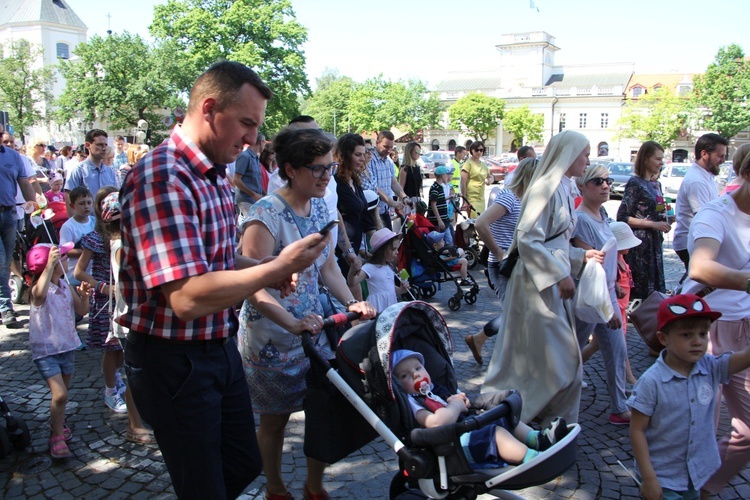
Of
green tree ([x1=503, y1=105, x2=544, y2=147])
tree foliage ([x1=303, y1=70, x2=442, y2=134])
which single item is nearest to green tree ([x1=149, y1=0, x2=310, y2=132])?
tree foliage ([x1=303, y1=70, x2=442, y2=134])

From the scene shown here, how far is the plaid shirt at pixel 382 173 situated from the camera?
8.48 meters

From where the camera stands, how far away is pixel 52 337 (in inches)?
159

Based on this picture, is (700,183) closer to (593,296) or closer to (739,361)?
(593,296)

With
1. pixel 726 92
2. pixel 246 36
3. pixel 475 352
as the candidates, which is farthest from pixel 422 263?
pixel 726 92

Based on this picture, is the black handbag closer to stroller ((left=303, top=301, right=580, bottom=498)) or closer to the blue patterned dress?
stroller ((left=303, top=301, right=580, bottom=498))

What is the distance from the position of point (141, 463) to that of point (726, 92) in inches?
3047

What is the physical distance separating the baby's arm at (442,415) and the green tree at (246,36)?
47.8 meters

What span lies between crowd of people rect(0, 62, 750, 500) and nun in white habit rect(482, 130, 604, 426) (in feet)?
0.04

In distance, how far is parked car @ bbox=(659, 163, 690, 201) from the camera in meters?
22.5

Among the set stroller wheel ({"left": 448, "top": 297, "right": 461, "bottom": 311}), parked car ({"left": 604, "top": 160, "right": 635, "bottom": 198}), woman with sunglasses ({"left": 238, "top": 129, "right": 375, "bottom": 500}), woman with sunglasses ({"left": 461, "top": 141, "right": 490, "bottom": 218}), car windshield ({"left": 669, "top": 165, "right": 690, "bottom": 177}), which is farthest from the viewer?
parked car ({"left": 604, "top": 160, "right": 635, "bottom": 198})

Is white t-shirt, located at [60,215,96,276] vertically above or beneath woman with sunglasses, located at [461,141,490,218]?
beneath

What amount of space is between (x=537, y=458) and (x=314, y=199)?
190cm

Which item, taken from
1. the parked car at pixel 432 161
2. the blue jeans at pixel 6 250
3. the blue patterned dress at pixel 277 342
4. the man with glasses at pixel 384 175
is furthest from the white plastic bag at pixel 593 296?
the parked car at pixel 432 161

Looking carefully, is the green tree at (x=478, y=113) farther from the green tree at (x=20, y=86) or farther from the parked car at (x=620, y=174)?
the parked car at (x=620, y=174)
